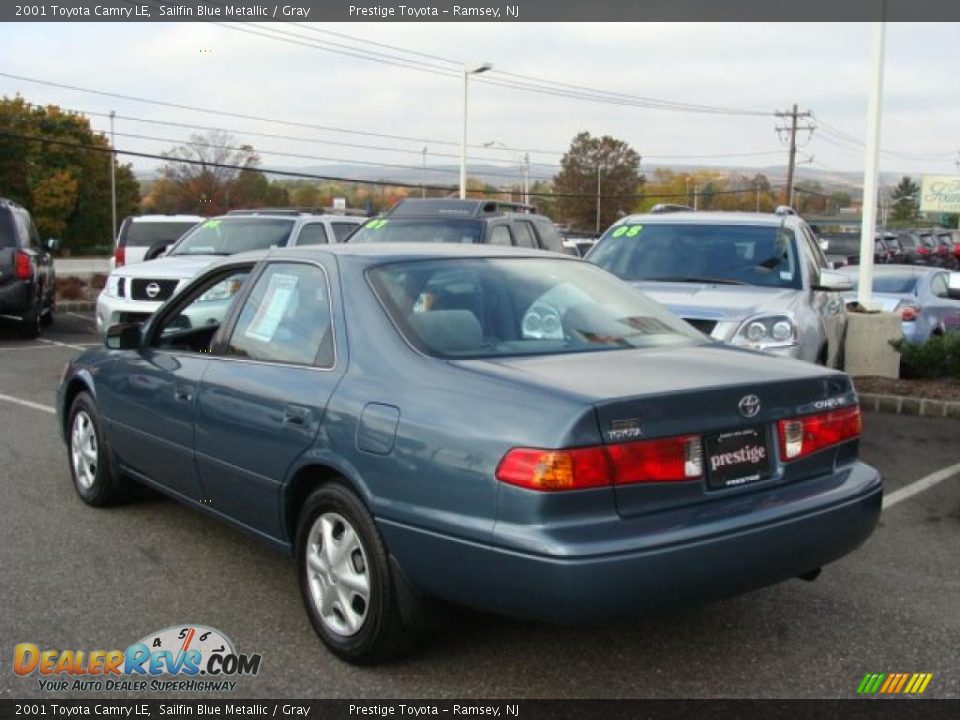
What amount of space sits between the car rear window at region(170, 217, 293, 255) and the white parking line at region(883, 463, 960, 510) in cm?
770

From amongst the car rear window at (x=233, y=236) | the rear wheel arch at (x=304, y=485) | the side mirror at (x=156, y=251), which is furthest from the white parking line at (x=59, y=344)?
the rear wheel arch at (x=304, y=485)

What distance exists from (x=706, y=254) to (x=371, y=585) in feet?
17.8

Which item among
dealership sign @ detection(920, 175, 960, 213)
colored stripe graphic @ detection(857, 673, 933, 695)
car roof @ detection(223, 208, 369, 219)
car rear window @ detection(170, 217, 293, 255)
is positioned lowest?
colored stripe graphic @ detection(857, 673, 933, 695)

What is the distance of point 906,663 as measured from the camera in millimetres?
3771

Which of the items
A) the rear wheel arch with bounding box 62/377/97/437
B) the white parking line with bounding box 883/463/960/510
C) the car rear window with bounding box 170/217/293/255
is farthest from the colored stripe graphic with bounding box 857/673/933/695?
the car rear window with bounding box 170/217/293/255

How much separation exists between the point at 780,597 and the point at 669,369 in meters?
1.48

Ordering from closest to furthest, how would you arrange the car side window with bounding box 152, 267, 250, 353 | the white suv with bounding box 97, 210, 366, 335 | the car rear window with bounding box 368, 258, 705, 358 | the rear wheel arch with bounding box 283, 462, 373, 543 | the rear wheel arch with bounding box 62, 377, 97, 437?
the rear wheel arch with bounding box 283, 462, 373, 543 → the car rear window with bounding box 368, 258, 705, 358 → the car side window with bounding box 152, 267, 250, 353 → the rear wheel arch with bounding box 62, 377, 97, 437 → the white suv with bounding box 97, 210, 366, 335

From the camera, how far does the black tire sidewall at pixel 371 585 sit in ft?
11.4

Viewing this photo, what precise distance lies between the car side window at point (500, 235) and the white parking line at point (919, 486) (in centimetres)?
528

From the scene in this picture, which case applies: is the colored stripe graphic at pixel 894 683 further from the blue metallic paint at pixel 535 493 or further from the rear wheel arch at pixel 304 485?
the rear wheel arch at pixel 304 485

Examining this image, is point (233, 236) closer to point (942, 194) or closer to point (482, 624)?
point (482, 624)

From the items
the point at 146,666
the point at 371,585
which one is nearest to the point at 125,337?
the point at 146,666

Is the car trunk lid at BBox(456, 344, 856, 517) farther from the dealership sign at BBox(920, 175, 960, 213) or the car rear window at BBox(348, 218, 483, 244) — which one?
the dealership sign at BBox(920, 175, 960, 213)

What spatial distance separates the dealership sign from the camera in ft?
167
